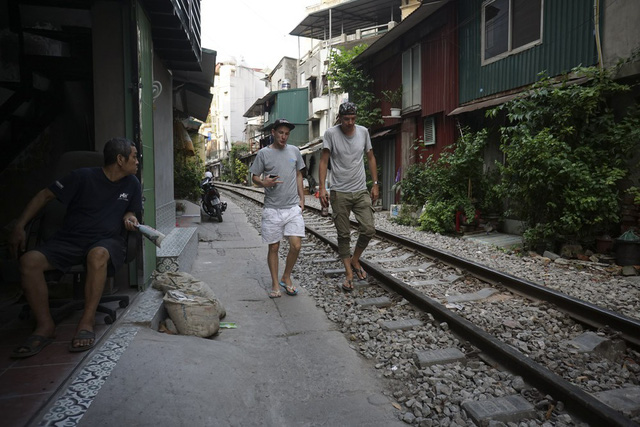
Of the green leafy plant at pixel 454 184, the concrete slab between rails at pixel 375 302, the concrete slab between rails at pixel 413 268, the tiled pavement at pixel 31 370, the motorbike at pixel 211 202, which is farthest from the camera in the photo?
the motorbike at pixel 211 202

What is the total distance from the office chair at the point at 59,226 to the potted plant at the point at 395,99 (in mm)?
12221

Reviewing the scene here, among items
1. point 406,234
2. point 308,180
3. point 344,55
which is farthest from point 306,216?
point 308,180

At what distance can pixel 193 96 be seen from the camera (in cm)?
1141

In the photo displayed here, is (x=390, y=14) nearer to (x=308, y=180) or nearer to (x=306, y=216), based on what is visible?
(x=308, y=180)

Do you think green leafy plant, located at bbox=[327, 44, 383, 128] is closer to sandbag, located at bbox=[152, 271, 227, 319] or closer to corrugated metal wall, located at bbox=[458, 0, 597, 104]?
corrugated metal wall, located at bbox=[458, 0, 597, 104]

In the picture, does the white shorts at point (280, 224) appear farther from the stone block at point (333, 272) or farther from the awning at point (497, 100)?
the awning at point (497, 100)

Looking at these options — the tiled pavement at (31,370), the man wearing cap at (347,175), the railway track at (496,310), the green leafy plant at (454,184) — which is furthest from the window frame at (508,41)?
the tiled pavement at (31,370)

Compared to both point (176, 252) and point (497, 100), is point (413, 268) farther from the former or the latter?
point (497, 100)

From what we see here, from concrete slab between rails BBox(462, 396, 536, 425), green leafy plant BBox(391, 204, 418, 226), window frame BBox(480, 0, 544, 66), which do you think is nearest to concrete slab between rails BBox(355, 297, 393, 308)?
concrete slab between rails BBox(462, 396, 536, 425)

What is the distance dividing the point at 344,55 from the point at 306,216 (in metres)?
7.94

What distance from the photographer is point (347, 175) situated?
5.07m

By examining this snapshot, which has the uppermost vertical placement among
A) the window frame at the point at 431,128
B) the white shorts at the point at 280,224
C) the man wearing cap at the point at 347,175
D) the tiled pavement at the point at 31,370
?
the window frame at the point at 431,128

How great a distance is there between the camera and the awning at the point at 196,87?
8.73 metres

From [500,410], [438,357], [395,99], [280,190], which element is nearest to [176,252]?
[280,190]
